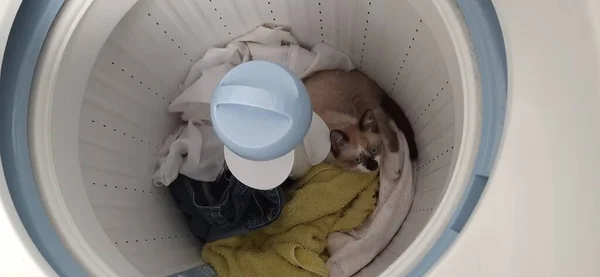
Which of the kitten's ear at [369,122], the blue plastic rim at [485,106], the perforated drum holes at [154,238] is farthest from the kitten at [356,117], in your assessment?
the blue plastic rim at [485,106]

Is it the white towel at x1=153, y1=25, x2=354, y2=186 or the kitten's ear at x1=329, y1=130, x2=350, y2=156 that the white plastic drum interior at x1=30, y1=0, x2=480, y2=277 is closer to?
the white towel at x1=153, y1=25, x2=354, y2=186

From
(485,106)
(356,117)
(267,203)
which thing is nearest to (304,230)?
(267,203)

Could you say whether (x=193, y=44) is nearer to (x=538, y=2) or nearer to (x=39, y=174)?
(x=39, y=174)

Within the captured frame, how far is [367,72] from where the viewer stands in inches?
43.9

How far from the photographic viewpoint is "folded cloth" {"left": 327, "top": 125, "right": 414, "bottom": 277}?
0.98 m

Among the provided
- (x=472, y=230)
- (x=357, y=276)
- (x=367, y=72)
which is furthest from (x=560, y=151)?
(x=367, y=72)

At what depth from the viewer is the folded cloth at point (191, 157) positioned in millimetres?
980

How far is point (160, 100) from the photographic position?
3.30 ft

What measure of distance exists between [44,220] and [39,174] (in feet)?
0.20

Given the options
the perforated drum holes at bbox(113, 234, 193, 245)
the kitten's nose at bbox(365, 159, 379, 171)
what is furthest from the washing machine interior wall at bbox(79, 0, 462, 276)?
the kitten's nose at bbox(365, 159, 379, 171)

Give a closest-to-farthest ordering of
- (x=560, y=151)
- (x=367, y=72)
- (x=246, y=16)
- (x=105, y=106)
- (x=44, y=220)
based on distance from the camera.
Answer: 1. (x=560, y=151)
2. (x=44, y=220)
3. (x=105, y=106)
4. (x=246, y=16)
5. (x=367, y=72)

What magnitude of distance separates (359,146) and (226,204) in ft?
1.14

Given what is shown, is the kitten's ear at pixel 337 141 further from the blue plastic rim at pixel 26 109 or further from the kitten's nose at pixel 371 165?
the blue plastic rim at pixel 26 109

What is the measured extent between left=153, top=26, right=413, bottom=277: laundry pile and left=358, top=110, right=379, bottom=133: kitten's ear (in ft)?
0.50
